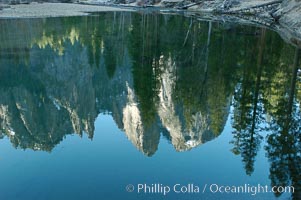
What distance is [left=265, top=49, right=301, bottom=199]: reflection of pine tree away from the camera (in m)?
16.0

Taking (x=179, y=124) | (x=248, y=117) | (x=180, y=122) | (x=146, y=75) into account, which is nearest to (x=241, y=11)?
(x=146, y=75)

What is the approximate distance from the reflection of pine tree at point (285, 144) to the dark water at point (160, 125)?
0.20ft

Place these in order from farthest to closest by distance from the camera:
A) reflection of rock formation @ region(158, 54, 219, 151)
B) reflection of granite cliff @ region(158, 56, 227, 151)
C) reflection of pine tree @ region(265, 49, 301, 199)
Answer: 1. reflection of granite cliff @ region(158, 56, 227, 151)
2. reflection of rock formation @ region(158, 54, 219, 151)
3. reflection of pine tree @ region(265, 49, 301, 199)

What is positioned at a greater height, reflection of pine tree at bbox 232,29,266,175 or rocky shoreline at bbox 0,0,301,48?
rocky shoreline at bbox 0,0,301,48

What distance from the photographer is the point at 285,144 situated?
19500 mm

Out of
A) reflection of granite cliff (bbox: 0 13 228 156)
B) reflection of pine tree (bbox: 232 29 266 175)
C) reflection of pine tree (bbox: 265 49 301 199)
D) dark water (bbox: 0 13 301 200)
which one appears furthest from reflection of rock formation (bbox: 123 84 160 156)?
reflection of pine tree (bbox: 265 49 301 199)

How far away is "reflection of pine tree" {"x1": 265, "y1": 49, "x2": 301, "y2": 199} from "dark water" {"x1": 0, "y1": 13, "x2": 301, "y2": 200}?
0.20ft

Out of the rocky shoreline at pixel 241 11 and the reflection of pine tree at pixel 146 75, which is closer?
the reflection of pine tree at pixel 146 75

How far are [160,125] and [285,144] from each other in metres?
10.1

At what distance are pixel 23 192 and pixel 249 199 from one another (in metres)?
11.0

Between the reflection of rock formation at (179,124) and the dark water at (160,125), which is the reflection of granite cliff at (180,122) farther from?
the dark water at (160,125)

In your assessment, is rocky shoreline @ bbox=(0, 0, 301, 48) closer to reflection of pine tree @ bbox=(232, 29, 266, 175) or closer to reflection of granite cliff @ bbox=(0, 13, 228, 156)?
reflection of pine tree @ bbox=(232, 29, 266, 175)

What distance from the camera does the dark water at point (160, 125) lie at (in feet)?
53.0

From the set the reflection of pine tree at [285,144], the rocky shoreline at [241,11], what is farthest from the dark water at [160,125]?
the rocky shoreline at [241,11]
